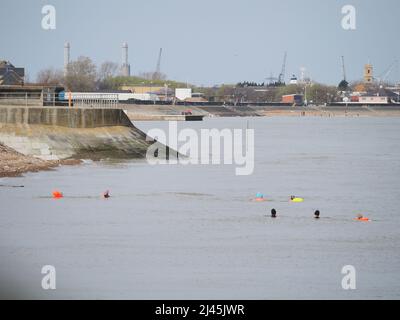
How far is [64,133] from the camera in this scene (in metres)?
54.5

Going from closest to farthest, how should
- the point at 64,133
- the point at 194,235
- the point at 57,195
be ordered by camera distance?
the point at 194,235, the point at 57,195, the point at 64,133

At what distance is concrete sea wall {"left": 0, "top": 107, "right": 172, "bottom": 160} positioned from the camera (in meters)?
52.9

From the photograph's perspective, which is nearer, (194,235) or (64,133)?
(194,235)

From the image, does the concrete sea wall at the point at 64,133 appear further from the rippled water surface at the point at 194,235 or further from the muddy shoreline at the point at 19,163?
the rippled water surface at the point at 194,235

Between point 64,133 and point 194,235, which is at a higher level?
point 64,133

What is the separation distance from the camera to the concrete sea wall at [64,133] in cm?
5294

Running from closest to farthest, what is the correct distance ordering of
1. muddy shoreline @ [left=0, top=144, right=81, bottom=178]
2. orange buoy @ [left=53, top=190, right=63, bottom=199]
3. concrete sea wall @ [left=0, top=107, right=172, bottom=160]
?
orange buoy @ [left=53, top=190, right=63, bottom=199] < muddy shoreline @ [left=0, top=144, right=81, bottom=178] < concrete sea wall @ [left=0, top=107, right=172, bottom=160]

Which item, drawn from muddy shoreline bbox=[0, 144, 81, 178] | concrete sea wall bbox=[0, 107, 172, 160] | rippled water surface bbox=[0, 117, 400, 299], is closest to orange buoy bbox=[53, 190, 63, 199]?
rippled water surface bbox=[0, 117, 400, 299]

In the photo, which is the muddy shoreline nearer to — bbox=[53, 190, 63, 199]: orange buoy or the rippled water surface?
the rippled water surface

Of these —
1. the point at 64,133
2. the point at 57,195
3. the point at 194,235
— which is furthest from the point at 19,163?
the point at 194,235

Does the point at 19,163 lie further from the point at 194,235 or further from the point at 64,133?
the point at 194,235

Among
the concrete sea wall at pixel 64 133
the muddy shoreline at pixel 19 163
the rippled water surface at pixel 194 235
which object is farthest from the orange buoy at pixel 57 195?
the concrete sea wall at pixel 64 133

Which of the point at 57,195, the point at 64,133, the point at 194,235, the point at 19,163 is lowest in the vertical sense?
the point at 194,235
